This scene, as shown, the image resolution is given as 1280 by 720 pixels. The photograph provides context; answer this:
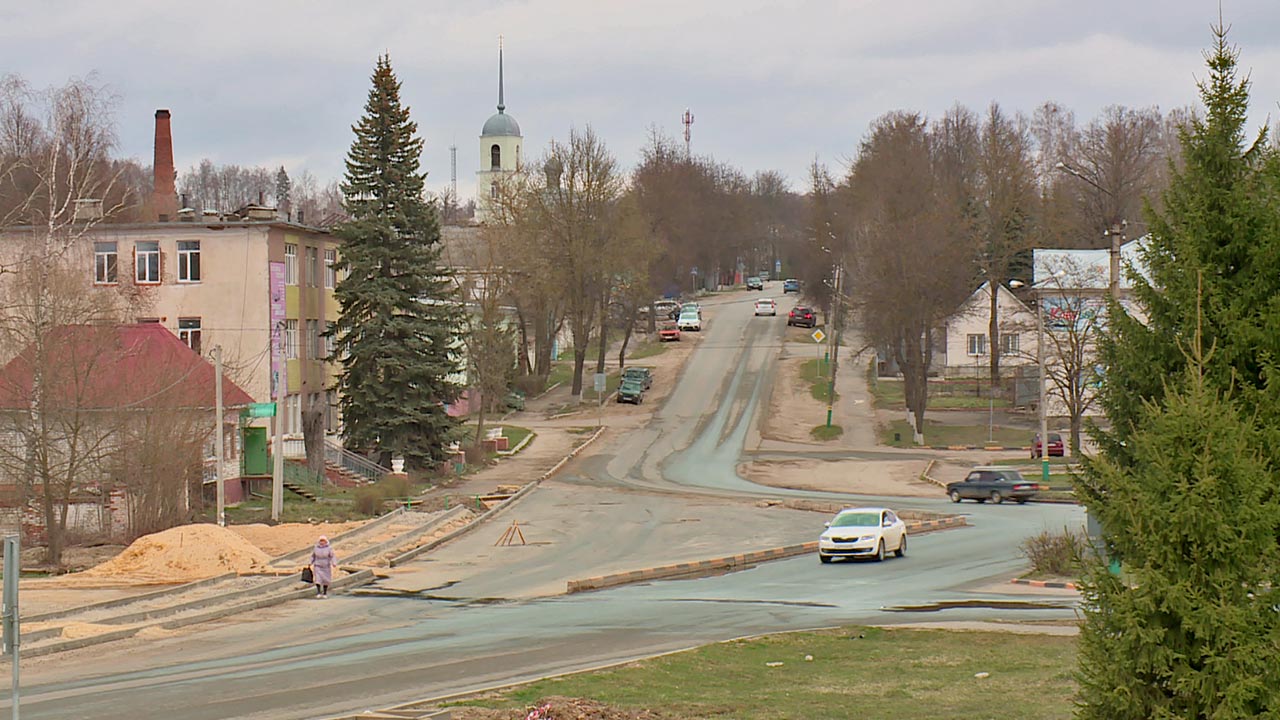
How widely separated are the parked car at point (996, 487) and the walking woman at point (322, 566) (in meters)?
28.7

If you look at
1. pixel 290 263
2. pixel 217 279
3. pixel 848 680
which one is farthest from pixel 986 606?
pixel 290 263

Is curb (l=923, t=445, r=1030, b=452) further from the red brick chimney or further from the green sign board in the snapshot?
the red brick chimney

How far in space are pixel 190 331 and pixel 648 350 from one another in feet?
171

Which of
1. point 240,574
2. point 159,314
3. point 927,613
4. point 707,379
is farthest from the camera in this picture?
point 707,379

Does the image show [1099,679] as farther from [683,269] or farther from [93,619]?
[683,269]

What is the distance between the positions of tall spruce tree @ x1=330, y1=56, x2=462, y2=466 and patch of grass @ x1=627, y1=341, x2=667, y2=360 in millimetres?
44854

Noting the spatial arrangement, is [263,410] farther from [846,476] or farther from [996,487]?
[996,487]

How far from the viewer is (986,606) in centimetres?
2672

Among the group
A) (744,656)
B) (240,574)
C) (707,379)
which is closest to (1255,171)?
(744,656)

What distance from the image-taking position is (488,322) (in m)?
69.7

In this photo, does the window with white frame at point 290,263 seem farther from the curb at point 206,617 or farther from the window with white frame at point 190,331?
the curb at point 206,617

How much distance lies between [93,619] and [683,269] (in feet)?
376

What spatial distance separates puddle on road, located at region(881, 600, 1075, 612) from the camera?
26.4 meters

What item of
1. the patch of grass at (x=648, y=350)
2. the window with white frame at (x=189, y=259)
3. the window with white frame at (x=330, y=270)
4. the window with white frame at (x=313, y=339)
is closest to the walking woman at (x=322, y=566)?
the window with white frame at (x=189, y=259)
